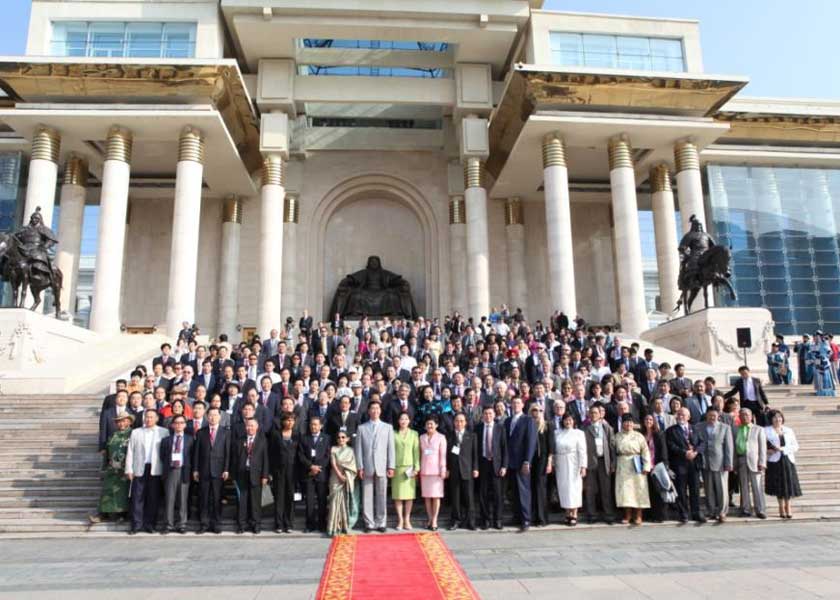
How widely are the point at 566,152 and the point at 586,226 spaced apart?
426 centimetres

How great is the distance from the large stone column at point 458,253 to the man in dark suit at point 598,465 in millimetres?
14639

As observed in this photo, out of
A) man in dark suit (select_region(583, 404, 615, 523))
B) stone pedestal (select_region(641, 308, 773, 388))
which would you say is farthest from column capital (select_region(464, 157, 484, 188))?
man in dark suit (select_region(583, 404, 615, 523))

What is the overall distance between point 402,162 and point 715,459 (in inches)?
742

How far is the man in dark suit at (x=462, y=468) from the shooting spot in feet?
23.5

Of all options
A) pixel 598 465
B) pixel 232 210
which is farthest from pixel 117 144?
pixel 598 465

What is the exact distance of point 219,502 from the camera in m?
7.04

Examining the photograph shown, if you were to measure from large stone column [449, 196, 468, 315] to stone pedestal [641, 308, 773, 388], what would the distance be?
862 centimetres

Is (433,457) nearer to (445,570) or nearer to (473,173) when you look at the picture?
(445,570)

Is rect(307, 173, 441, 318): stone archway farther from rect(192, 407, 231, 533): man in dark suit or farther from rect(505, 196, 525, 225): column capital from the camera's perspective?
rect(192, 407, 231, 533): man in dark suit

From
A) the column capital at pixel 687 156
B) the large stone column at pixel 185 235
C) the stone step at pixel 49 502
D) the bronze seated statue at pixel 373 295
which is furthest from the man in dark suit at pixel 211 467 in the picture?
the column capital at pixel 687 156

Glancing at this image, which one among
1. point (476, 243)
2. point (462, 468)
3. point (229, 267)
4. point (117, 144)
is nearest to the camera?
point (462, 468)

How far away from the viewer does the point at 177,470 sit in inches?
276

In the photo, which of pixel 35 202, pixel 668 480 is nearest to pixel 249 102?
pixel 35 202

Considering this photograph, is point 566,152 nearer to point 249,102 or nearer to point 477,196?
point 477,196
